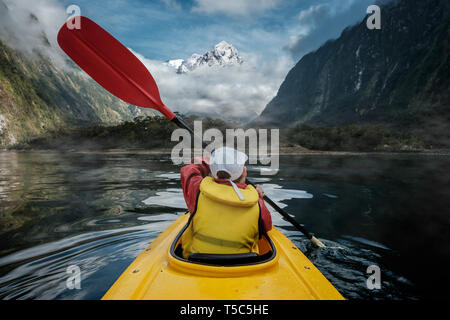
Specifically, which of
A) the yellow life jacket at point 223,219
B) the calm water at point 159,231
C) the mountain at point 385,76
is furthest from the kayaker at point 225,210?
the mountain at point 385,76

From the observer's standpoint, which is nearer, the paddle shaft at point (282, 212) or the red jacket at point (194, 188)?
the red jacket at point (194, 188)

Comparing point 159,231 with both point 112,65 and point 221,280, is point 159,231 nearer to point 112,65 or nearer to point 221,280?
point 221,280

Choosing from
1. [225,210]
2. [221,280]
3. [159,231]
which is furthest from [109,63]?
[221,280]

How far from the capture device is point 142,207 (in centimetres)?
657

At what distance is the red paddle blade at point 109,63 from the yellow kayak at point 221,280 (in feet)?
9.90

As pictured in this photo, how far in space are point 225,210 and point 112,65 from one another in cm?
380

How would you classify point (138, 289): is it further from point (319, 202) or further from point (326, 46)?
point (326, 46)

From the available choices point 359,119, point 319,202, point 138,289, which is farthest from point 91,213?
point 359,119

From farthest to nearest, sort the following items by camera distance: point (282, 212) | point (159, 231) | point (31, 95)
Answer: point (31, 95), point (159, 231), point (282, 212)

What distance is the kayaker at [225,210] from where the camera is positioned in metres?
2.19

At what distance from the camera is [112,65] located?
454cm

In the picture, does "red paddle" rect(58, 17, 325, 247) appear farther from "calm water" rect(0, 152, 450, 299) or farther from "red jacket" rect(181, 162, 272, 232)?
"red jacket" rect(181, 162, 272, 232)

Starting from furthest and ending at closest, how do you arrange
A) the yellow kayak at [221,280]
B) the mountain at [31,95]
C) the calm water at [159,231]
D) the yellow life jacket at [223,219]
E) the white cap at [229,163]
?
the mountain at [31,95], the calm water at [159,231], the white cap at [229,163], the yellow life jacket at [223,219], the yellow kayak at [221,280]

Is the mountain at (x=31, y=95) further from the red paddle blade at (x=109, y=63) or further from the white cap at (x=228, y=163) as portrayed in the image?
the white cap at (x=228, y=163)
